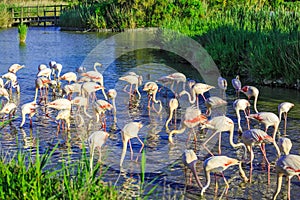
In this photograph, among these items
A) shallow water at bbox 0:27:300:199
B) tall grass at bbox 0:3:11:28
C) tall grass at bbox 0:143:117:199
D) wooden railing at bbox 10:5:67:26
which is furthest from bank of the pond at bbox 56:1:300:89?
wooden railing at bbox 10:5:67:26

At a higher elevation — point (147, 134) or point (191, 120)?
point (191, 120)

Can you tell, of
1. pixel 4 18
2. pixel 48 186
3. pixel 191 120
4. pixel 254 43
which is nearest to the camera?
pixel 48 186

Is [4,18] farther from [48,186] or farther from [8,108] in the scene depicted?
[48,186]

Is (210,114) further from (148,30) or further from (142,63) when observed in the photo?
(148,30)

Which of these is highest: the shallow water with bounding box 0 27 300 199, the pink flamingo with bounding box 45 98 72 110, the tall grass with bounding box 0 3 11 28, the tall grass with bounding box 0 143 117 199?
the tall grass with bounding box 0 3 11 28

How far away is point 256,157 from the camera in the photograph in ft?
24.8

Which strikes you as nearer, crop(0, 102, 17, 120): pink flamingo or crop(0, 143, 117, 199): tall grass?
crop(0, 143, 117, 199): tall grass

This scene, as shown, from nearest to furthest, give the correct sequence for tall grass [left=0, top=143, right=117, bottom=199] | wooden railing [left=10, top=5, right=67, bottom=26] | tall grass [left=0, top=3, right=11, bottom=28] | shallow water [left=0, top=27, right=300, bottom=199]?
1. tall grass [left=0, top=143, right=117, bottom=199]
2. shallow water [left=0, top=27, right=300, bottom=199]
3. tall grass [left=0, top=3, right=11, bottom=28]
4. wooden railing [left=10, top=5, right=67, bottom=26]

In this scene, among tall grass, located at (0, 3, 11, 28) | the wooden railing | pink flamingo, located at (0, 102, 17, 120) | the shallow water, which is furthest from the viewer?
the wooden railing

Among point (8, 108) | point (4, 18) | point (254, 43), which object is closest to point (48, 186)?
point (8, 108)

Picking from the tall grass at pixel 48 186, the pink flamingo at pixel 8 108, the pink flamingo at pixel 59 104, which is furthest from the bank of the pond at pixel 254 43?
the tall grass at pixel 48 186

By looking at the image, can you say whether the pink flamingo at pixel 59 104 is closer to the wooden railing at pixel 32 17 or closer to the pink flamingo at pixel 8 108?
the pink flamingo at pixel 8 108

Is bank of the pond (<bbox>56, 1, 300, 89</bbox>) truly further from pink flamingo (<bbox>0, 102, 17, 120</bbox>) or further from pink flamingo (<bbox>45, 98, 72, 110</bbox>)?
pink flamingo (<bbox>0, 102, 17, 120</bbox>)

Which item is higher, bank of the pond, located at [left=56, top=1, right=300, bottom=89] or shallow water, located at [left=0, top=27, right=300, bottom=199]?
bank of the pond, located at [left=56, top=1, right=300, bottom=89]
